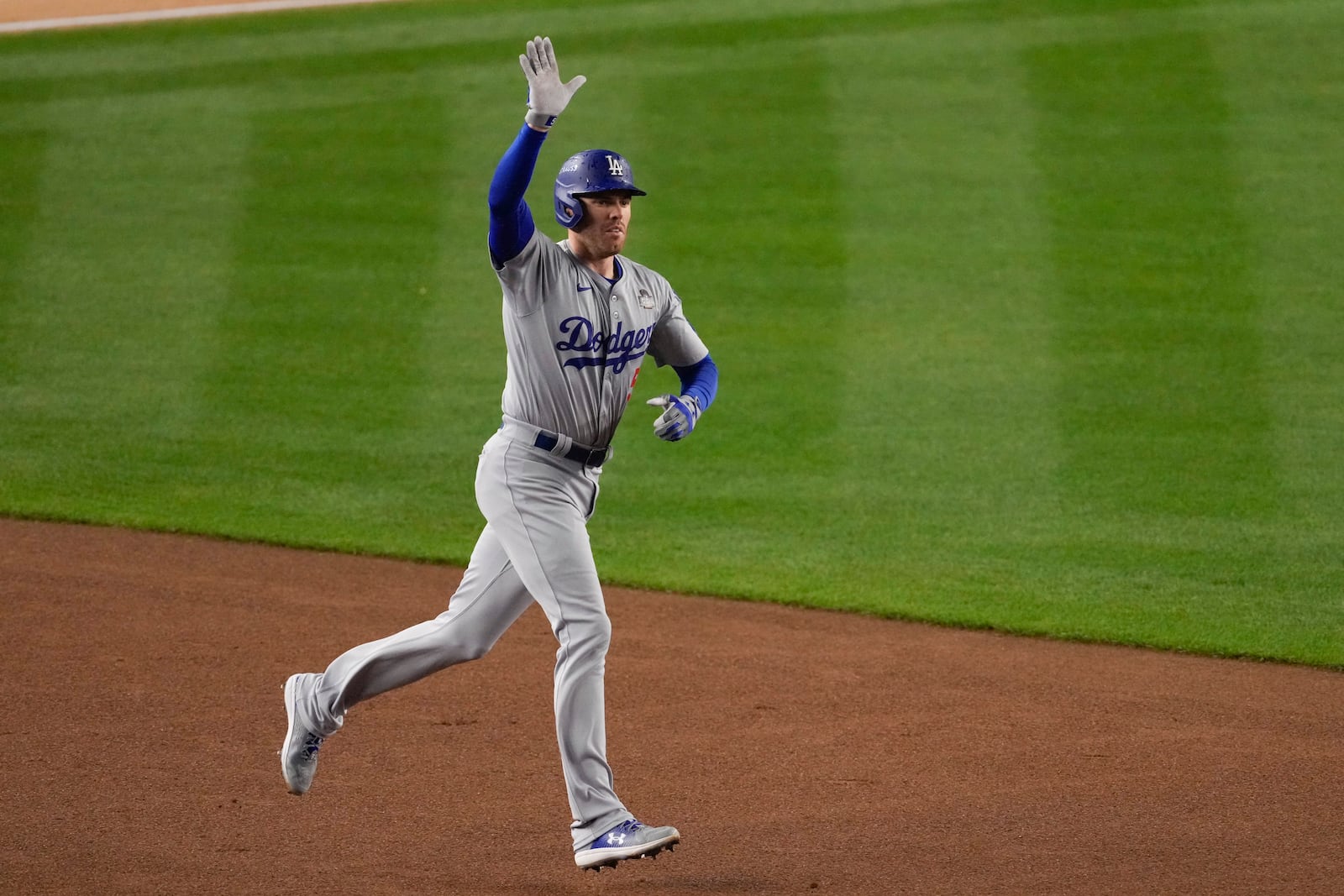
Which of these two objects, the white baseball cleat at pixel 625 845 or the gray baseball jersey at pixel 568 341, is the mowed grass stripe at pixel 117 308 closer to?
the gray baseball jersey at pixel 568 341

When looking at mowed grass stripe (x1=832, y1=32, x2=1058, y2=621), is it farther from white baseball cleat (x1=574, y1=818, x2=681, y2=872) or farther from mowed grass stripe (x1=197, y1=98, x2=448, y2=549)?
white baseball cleat (x1=574, y1=818, x2=681, y2=872)

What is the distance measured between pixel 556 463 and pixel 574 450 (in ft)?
0.23

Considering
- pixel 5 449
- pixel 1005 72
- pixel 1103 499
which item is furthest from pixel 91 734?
pixel 1005 72

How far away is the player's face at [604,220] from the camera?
15.2 feet

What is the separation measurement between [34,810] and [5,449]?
5.16 meters

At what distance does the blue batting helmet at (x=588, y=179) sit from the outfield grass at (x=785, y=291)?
3.45 meters

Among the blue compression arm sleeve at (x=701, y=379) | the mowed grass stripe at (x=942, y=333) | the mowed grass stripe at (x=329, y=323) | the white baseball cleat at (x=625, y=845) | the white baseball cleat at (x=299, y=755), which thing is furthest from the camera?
the mowed grass stripe at (x=329, y=323)

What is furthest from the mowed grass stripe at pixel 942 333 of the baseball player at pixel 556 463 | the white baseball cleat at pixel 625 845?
the white baseball cleat at pixel 625 845

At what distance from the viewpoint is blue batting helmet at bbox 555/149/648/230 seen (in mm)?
4578

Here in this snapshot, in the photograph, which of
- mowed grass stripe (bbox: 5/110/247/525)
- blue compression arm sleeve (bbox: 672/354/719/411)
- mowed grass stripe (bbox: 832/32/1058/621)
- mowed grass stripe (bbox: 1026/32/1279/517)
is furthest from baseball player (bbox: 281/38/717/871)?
mowed grass stripe (bbox: 1026/32/1279/517)

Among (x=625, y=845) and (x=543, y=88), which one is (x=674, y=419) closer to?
(x=543, y=88)

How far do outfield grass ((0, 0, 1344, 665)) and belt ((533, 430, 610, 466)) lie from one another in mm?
3013

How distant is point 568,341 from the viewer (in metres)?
4.62

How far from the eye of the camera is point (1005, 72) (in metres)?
13.9
